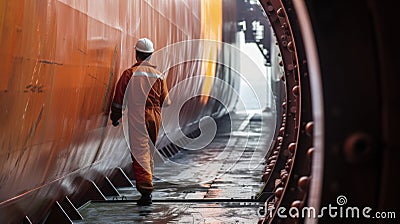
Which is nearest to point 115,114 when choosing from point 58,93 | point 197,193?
point 197,193

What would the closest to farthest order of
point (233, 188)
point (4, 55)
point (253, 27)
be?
point (4, 55) < point (233, 188) < point (253, 27)

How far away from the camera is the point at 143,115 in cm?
729

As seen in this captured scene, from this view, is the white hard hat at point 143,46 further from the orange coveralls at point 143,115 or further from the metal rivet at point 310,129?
the metal rivet at point 310,129

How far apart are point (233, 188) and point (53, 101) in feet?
12.8

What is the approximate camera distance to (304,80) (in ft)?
11.5

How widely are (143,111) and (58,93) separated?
8.02 ft

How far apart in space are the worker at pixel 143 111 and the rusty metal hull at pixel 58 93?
14 cm

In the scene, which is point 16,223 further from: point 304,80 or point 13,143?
point 304,80

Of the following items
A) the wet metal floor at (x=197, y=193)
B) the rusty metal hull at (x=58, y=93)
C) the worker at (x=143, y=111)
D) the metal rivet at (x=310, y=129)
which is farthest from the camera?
the worker at (x=143, y=111)

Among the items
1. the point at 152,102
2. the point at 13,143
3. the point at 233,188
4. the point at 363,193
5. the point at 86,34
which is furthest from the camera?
the point at 233,188

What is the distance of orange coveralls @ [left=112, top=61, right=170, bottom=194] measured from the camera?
23.5 ft

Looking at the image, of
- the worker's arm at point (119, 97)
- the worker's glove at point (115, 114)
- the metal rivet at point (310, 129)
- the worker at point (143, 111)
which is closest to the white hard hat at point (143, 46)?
the worker at point (143, 111)

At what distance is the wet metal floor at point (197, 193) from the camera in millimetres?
6375

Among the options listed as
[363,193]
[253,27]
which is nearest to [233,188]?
[363,193]
